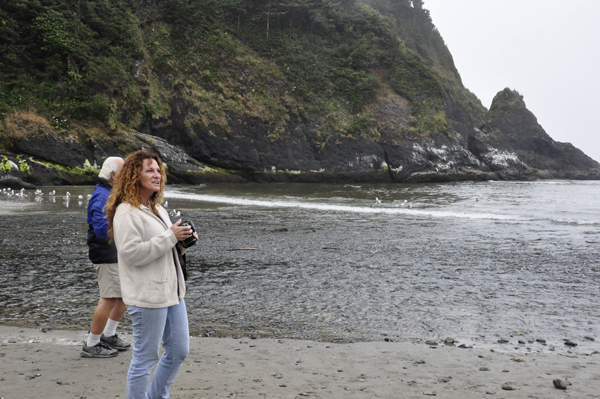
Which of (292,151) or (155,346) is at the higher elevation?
(292,151)

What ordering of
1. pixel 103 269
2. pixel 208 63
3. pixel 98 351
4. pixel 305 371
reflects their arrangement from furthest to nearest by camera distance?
pixel 208 63
pixel 103 269
pixel 98 351
pixel 305 371

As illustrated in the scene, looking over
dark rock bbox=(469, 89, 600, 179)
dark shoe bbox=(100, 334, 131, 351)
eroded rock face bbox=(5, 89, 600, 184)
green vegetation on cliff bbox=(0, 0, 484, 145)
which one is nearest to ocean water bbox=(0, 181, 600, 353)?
dark shoe bbox=(100, 334, 131, 351)

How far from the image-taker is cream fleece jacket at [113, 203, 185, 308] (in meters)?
3.02

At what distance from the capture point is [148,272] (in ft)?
10.2

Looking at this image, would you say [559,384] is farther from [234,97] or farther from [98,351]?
[234,97]

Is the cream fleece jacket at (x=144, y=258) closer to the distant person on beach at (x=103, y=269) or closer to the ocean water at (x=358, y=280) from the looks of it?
the distant person on beach at (x=103, y=269)

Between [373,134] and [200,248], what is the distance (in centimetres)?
4272

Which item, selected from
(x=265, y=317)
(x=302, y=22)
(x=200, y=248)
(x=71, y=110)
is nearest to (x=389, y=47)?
(x=302, y=22)

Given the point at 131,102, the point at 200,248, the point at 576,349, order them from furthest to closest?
the point at 131,102
the point at 200,248
the point at 576,349

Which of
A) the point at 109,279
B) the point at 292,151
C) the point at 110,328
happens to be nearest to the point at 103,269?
the point at 109,279

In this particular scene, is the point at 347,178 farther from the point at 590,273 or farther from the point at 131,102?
the point at 590,273

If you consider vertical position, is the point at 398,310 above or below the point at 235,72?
below

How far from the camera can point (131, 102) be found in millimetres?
38625

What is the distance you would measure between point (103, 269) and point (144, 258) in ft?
6.01
